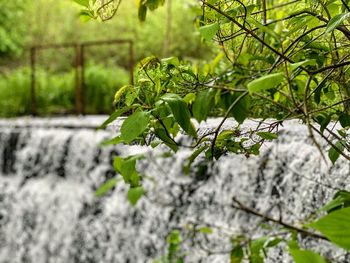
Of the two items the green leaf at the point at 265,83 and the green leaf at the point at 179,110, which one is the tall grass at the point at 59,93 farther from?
the green leaf at the point at 265,83

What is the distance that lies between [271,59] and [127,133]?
16.8 inches

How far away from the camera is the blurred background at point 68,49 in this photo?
9.47 metres

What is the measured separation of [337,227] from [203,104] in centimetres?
32

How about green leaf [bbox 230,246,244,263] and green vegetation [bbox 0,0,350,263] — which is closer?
green vegetation [bbox 0,0,350,263]

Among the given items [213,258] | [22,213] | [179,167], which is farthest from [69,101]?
[213,258]

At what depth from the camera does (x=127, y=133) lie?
0.89 metres

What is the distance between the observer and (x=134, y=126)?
891 mm

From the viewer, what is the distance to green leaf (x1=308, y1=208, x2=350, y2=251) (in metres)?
0.59

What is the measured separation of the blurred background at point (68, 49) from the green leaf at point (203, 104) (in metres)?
8.18

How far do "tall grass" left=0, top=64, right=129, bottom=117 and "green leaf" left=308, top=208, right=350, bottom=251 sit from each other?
27.7 feet

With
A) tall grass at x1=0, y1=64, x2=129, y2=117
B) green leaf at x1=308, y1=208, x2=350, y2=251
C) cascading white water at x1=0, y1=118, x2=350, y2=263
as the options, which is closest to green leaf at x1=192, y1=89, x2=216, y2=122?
green leaf at x1=308, y1=208, x2=350, y2=251

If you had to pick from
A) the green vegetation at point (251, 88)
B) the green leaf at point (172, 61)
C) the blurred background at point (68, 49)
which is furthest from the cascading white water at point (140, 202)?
the blurred background at point (68, 49)

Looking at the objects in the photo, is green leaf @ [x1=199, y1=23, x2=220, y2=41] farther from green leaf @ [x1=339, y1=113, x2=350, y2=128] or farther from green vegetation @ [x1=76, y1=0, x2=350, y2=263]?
green leaf @ [x1=339, y1=113, x2=350, y2=128]

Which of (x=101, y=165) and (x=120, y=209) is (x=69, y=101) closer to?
(x=101, y=165)
